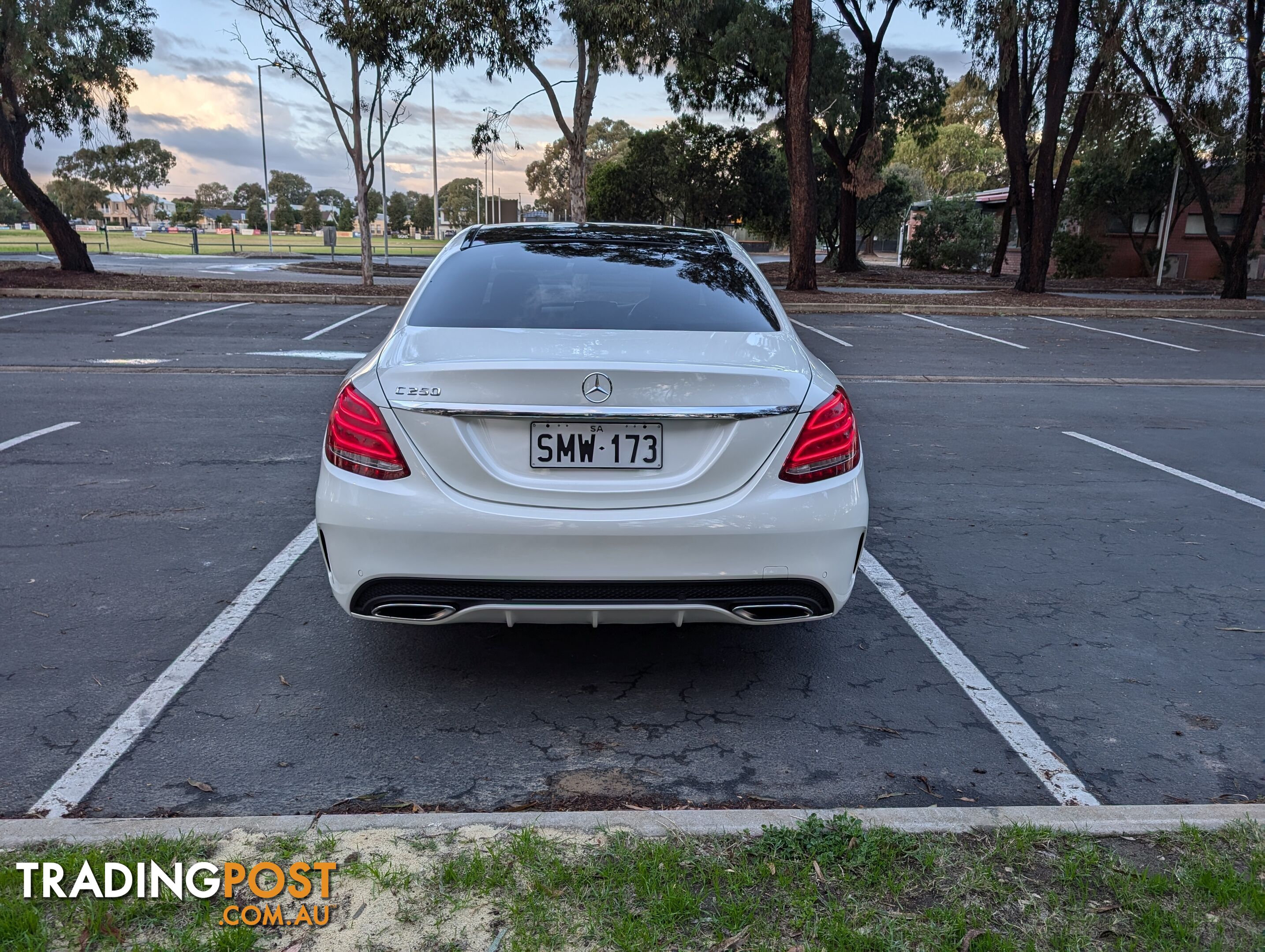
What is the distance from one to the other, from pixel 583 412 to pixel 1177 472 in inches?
220

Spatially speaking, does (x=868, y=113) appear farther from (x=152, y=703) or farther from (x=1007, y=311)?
(x=152, y=703)

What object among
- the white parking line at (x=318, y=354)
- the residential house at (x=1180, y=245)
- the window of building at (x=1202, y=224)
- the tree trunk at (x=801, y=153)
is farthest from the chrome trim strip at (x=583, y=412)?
the window of building at (x=1202, y=224)

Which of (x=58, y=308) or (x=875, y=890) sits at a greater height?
(x=58, y=308)

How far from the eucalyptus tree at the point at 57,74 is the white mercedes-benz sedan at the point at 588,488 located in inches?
864

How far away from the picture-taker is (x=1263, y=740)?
10.7 ft

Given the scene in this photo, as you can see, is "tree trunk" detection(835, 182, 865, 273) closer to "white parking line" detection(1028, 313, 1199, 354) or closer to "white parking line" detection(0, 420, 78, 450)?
"white parking line" detection(1028, 313, 1199, 354)

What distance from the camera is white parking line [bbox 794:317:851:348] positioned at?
567 inches

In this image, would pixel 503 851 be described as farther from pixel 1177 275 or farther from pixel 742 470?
pixel 1177 275

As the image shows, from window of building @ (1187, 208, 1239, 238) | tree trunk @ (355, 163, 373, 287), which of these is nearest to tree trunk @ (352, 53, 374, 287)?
tree trunk @ (355, 163, 373, 287)

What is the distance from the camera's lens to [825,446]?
10.5ft

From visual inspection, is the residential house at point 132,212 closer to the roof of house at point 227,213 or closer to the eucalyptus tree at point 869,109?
the roof of house at point 227,213

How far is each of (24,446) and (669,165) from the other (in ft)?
122

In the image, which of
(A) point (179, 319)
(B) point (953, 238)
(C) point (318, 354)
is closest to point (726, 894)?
(C) point (318, 354)

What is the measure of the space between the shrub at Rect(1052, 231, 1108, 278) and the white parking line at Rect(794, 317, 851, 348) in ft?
73.9
